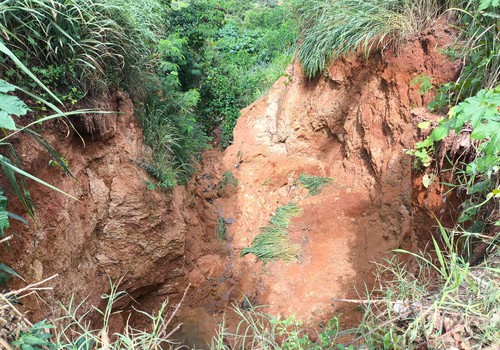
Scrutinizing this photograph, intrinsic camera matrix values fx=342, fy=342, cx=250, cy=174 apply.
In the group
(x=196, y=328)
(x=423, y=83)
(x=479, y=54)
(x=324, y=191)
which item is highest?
(x=479, y=54)

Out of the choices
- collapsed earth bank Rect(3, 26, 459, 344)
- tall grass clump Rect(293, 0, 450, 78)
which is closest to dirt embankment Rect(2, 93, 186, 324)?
collapsed earth bank Rect(3, 26, 459, 344)

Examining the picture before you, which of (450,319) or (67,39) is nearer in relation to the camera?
(450,319)

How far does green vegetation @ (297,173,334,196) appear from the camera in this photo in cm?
472

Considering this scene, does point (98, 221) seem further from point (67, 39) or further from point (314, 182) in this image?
point (314, 182)

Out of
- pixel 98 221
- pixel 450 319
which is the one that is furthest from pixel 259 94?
pixel 450 319

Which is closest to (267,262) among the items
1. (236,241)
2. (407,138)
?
(236,241)

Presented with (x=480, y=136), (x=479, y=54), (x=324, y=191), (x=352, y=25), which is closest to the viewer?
(x=480, y=136)

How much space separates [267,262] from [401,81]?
2.60m

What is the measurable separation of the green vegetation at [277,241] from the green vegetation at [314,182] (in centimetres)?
32

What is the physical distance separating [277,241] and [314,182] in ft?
3.33

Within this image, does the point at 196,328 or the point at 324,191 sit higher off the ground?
the point at 324,191

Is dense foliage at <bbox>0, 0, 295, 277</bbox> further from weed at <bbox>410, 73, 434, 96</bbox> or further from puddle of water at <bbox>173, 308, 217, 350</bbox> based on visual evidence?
weed at <bbox>410, 73, 434, 96</bbox>

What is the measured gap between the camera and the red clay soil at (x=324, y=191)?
346cm

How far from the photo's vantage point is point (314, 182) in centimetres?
482
